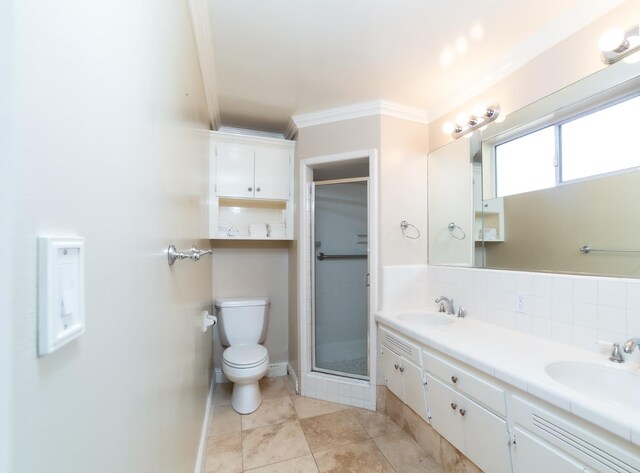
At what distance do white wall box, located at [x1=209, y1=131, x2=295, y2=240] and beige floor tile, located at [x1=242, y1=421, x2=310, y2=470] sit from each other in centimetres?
145

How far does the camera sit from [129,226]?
0.64m

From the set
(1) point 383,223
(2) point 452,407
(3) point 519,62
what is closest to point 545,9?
(3) point 519,62

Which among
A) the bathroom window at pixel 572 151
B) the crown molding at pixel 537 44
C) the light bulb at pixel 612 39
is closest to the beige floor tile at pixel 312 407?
the bathroom window at pixel 572 151

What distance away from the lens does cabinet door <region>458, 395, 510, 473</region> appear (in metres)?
1.13

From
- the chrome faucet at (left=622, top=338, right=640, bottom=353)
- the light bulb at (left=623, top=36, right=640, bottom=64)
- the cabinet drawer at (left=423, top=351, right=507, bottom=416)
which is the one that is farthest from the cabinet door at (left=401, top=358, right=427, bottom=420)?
the light bulb at (left=623, top=36, right=640, bottom=64)

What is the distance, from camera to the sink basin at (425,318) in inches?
77.4

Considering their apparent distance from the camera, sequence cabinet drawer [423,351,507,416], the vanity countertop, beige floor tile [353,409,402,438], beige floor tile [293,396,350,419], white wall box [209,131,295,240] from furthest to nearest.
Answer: white wall box [209,131,295,240] → beige floor tile [293,396,350,419] → beige floor tile [353,409,402,438] → cabinet drawer [423,351,507,416] → the vanity countertop

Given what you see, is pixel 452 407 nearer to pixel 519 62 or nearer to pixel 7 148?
pixel 7 148

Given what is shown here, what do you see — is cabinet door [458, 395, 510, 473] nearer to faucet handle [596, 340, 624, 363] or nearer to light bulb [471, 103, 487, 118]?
faucet handle [596, 340, 624, 363]

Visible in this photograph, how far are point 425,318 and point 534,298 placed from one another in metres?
0.71

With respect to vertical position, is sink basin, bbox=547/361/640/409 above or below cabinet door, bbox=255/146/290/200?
below

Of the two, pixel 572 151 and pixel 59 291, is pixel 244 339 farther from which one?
pixel 572 151

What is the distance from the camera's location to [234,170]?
2389 millimetres

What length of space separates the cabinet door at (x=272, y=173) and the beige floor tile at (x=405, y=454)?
1.97 metres
